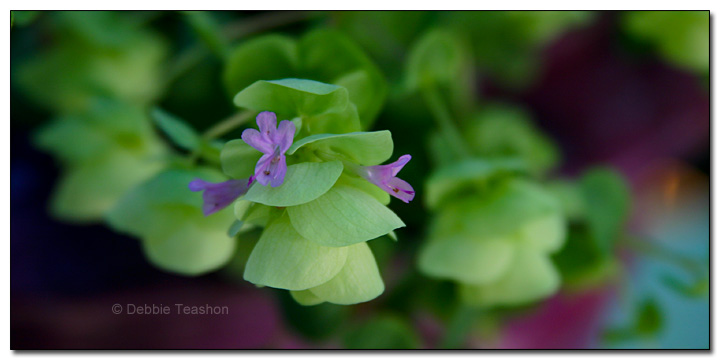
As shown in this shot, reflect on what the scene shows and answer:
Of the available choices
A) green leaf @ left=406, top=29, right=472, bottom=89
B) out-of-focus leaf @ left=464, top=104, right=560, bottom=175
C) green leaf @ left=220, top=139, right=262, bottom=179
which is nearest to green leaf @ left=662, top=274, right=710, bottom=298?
out-of-focus leaf @ left=464, top=104, right=560, bottom=175

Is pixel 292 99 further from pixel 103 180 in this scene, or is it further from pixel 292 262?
pixel 103 180

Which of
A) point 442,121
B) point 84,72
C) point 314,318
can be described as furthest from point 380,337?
point 84,72

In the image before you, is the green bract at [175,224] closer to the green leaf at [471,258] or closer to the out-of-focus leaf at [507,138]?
the green leaf at [471,258]

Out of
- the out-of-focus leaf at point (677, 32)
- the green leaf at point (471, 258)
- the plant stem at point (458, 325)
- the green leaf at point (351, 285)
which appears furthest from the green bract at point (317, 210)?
the out-of-focus leaf at point (677, 32)

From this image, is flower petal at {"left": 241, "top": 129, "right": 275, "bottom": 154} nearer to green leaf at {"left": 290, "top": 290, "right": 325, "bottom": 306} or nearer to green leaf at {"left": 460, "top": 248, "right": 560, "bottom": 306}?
green leaf at {"left": 290, "top": 290, "right": 325, "bottom": 306}

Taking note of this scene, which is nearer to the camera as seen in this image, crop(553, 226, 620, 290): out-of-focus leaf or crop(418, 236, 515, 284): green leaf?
crop(418, 236, 515, 284): green leaf
